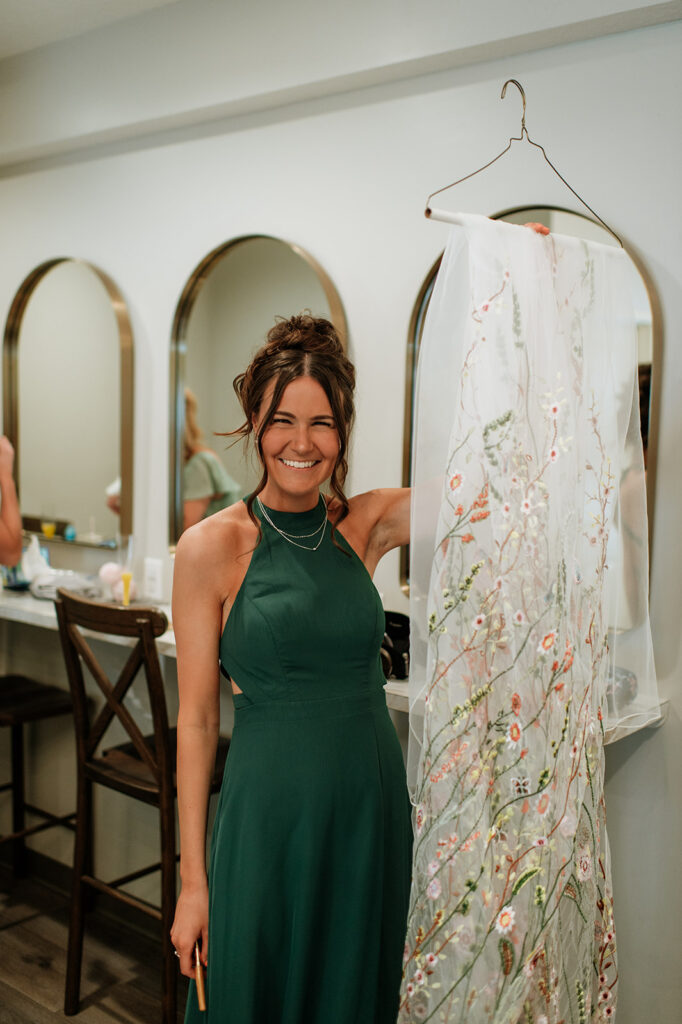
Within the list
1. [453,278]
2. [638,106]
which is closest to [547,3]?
[638,106]

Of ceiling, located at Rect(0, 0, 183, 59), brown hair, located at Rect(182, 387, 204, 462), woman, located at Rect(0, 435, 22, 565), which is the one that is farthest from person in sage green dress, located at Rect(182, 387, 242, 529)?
ceiling, located at Rect(0, 0, 183, 59)

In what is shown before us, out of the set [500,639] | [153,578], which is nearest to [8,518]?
[153,578]

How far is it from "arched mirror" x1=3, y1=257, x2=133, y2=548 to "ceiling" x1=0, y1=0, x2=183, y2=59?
0.74m

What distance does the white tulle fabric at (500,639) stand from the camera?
137cm

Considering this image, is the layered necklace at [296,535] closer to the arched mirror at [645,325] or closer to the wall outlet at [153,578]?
the arched mirror at [645,325]

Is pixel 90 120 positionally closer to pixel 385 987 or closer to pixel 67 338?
pixel 67 338

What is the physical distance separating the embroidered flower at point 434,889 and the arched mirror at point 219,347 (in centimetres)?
157

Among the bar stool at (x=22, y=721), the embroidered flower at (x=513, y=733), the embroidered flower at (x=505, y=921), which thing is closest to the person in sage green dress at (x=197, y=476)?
the bar stool at (x=22, y=721)

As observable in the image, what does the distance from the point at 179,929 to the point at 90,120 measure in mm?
2564

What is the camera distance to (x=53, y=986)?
258 centimetres

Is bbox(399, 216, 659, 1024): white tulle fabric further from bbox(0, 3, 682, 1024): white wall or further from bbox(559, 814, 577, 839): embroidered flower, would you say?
bbox(0, 3, 682, 1024): white wall

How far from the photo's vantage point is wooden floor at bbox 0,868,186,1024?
8.08 ft

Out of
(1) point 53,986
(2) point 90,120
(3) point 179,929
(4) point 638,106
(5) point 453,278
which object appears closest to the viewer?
(5) point 453,278

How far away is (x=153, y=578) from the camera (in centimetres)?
302
